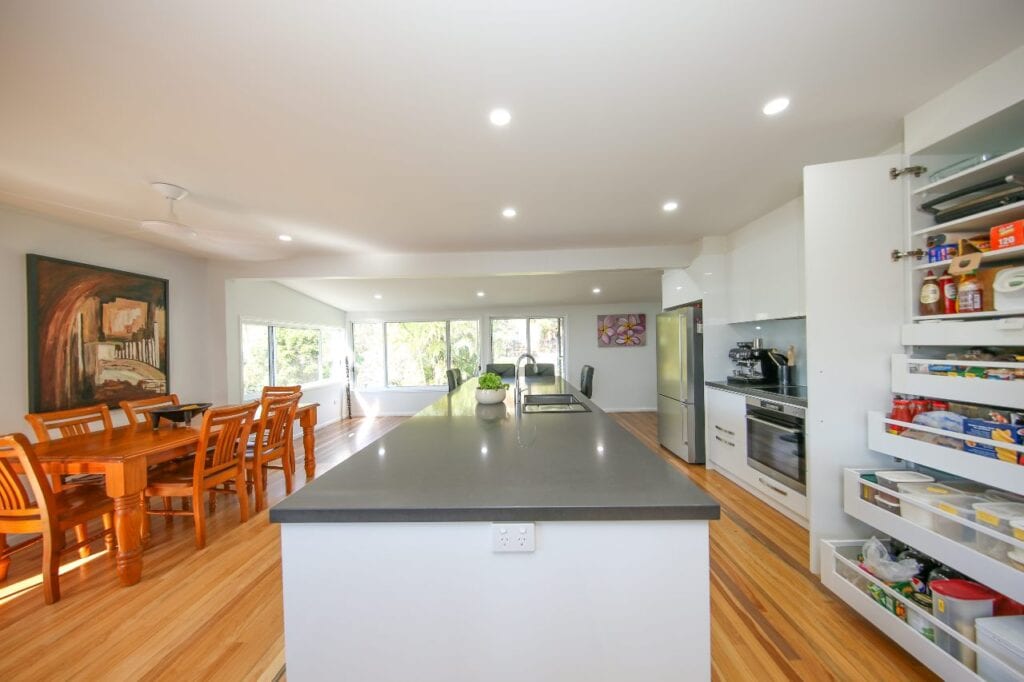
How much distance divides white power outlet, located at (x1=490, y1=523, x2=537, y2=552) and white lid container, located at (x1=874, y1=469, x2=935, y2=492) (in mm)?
1703

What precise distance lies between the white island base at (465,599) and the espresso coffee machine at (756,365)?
2.76 meters

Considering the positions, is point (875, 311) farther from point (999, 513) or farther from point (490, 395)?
point (490, 395)

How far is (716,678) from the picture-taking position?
138 cm

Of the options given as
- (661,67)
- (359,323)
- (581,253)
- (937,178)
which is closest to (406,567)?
(661,67)

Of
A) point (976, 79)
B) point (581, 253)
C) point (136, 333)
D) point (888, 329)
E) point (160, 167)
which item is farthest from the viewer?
point (581, 253)

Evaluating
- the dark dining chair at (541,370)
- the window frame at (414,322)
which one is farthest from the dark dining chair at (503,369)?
the window frame at (414,322)

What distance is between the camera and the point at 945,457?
1444mm

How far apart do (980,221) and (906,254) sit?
0.23 metres

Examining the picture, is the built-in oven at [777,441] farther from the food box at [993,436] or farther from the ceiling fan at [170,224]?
the ceiling fan at [170,224]

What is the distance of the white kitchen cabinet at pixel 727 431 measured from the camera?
3.05 meters

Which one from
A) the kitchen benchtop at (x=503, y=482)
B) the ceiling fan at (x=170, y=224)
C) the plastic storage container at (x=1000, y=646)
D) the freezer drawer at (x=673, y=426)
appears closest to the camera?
the kitchen benchtop at (x=503, y=482)

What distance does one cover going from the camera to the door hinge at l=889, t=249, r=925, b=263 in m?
1.68

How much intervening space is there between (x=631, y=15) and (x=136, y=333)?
14.1 feet

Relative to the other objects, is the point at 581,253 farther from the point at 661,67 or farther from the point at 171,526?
the point at 171,526
